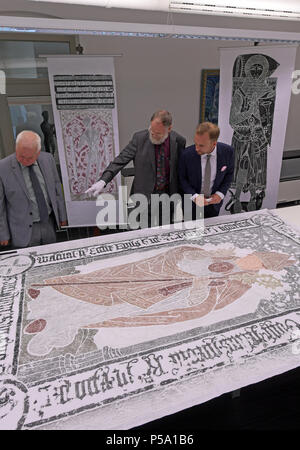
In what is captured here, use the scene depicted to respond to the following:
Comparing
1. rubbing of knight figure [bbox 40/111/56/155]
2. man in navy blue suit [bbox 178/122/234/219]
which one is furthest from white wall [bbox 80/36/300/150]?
man in navy blue suit [bbox 178/122/234/219]

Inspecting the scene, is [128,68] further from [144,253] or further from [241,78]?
[144,253]

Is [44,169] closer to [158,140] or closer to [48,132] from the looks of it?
[158,140]

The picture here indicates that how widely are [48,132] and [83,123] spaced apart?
90 centimetres

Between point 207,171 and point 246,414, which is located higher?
point 207,171

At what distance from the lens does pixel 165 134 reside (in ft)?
9.02

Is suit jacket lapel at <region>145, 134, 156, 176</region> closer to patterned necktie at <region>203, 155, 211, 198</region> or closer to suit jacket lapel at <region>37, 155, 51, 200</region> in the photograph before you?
patterned necktie at <region>203, 155, 211, 198</region>

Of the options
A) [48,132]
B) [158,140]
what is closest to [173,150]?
[158,140]

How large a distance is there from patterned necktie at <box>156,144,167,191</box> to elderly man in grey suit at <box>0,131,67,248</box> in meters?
0.92

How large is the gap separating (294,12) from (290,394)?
283 centimetres

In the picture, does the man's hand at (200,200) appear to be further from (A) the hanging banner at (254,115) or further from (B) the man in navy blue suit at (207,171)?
(A) the hanging banner at (254,115)

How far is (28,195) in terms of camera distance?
8.14ft

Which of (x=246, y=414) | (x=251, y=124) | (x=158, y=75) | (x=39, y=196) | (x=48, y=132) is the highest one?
(x=158, y=75)

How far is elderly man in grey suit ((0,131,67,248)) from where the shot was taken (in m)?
2.40

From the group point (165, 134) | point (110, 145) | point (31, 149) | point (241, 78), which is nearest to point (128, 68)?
point (110, 145)
